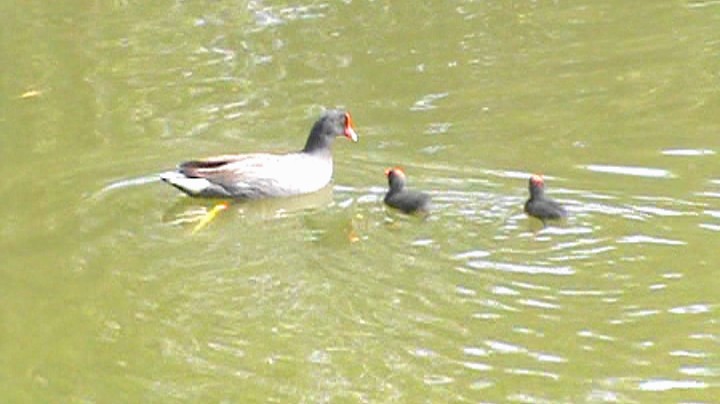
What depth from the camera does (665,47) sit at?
1471 cm

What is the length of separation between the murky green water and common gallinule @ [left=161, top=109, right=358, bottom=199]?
140mm

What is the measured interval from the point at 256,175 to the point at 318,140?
591mm

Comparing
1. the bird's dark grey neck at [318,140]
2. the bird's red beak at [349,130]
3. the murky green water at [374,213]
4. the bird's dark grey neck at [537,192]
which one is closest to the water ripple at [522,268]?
the murky green water at [374,213]

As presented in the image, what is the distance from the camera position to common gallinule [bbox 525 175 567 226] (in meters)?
10.0

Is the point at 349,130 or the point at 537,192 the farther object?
the point at 349,130

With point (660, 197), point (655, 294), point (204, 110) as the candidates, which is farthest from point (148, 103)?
point (655, 294)

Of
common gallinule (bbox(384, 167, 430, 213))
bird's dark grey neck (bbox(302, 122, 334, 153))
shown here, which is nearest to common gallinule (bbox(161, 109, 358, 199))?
bird's dark grey neck (bbox(302, 122, 334, 153))

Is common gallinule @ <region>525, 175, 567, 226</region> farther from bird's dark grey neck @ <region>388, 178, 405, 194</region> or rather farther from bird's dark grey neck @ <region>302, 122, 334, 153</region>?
bird's dark grey neck @ <region>302, 122, 334, 153</region>

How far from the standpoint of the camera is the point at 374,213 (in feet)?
35.9

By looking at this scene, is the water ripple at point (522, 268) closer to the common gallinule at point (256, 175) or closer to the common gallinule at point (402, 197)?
the common gallinule at point (402, 197)

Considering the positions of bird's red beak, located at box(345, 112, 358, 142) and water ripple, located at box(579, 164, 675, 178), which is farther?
bird's red beak, located at box(345, 112, 358, 142)

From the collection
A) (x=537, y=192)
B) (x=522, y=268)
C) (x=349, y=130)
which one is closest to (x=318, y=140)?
(x=349, y=130)

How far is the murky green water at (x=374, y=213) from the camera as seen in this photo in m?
8.34

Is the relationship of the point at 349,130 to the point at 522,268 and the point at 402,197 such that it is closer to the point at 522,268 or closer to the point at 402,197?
the point at 402,197
